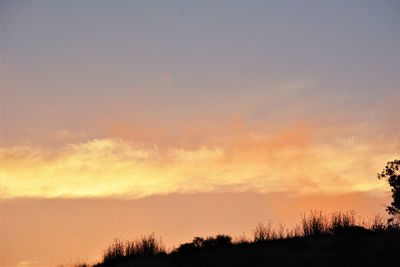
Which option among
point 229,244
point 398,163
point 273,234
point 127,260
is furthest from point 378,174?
point 127,260

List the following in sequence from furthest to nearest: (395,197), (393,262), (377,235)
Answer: (395,197) < (377,235) < (393,262)

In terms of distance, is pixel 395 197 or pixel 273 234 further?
pixel 395 197

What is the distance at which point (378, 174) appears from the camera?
3409 centimetres

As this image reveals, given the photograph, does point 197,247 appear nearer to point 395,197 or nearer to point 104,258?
point 104,258

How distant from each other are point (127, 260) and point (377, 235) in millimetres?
12104

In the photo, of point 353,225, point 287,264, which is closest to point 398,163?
point 353,225

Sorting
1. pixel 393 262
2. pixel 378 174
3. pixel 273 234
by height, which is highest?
pixel 378 174

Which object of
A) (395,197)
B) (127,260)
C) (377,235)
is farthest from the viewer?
(395,197)

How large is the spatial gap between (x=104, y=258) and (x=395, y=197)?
1580cm

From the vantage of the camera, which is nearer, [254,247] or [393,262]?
[393,262]

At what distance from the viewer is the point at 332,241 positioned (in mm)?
28812

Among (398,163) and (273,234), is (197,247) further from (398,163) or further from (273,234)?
(398,163)

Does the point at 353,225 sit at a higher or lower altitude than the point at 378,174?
lower

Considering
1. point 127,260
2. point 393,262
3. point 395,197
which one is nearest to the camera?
point 393,262
